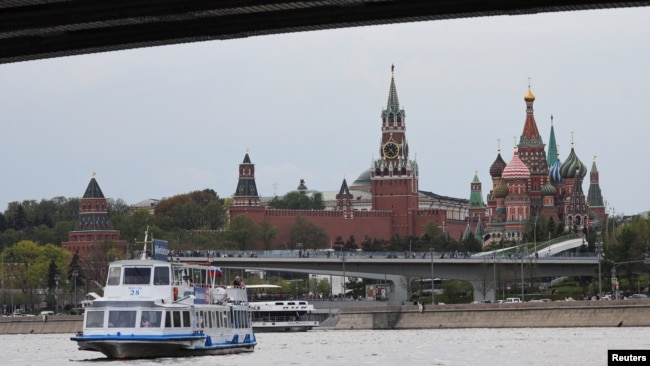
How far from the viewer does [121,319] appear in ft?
225

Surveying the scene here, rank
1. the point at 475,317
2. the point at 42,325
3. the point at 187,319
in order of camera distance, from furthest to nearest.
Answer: the point at 42,325
the point at 475,317
the point at 187,319

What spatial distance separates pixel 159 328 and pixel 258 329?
61778 mm

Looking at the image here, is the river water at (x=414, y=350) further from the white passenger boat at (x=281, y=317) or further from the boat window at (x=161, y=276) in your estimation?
the white passenger boat at (x=281, y=317)

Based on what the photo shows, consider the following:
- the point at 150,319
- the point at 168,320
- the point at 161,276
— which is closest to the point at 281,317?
the point at 161,276

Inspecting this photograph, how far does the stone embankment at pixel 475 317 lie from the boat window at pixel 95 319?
5319 centimetres

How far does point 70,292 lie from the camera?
197250 mm

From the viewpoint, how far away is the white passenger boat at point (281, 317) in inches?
5192

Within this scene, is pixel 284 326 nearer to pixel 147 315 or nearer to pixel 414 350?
pixel 414 350

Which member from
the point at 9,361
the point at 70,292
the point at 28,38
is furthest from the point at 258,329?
the point at 28,38

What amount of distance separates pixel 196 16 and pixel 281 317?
98407mm

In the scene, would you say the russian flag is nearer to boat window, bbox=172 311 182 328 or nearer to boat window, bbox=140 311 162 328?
boat window, bbox=172 311 182 328

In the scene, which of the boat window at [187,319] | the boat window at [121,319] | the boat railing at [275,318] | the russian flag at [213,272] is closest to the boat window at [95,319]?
the boat window at [121,319]

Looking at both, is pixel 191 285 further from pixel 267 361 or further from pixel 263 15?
pixel 263 15

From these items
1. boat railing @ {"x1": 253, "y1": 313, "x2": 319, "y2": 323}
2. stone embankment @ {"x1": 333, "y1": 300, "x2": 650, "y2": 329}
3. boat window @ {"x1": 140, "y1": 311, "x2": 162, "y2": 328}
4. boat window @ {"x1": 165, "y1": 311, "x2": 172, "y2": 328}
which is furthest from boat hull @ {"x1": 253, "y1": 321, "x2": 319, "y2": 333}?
boat window @ {"x1": 140, "y1": 311, "x2": 162, "y2": 328}
